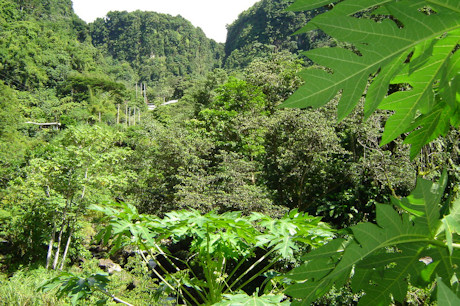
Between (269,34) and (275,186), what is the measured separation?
40.1 metres

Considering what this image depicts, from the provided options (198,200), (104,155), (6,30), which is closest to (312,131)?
(198,200)

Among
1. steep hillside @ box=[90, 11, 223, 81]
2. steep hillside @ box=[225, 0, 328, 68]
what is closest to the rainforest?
steep hillside @ box=[225, 0, 328, 68]

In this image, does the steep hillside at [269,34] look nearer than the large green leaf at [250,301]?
No

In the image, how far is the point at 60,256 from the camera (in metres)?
7.17

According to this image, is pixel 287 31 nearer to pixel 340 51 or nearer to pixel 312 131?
pixel 312 131

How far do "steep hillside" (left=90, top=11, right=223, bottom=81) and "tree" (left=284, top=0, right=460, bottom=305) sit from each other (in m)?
65.1

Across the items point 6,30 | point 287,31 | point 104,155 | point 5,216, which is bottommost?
point 5,216

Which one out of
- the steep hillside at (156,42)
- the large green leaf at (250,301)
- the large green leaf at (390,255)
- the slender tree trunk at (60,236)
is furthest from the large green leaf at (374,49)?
the steep hillside at (156,42)

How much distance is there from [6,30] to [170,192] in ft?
111

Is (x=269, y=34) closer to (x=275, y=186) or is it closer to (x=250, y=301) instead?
(x=275, y=186)

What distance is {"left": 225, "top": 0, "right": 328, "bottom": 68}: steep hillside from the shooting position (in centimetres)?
3772

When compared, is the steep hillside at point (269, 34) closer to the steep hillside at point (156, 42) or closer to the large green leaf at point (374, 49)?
the steep hillside at point (156, 42)

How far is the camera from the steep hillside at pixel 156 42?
66775 mm

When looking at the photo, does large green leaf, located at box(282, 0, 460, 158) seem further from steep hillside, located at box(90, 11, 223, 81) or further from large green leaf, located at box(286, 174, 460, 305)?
steep hillside, located at box(90, 11, 223, 81)
